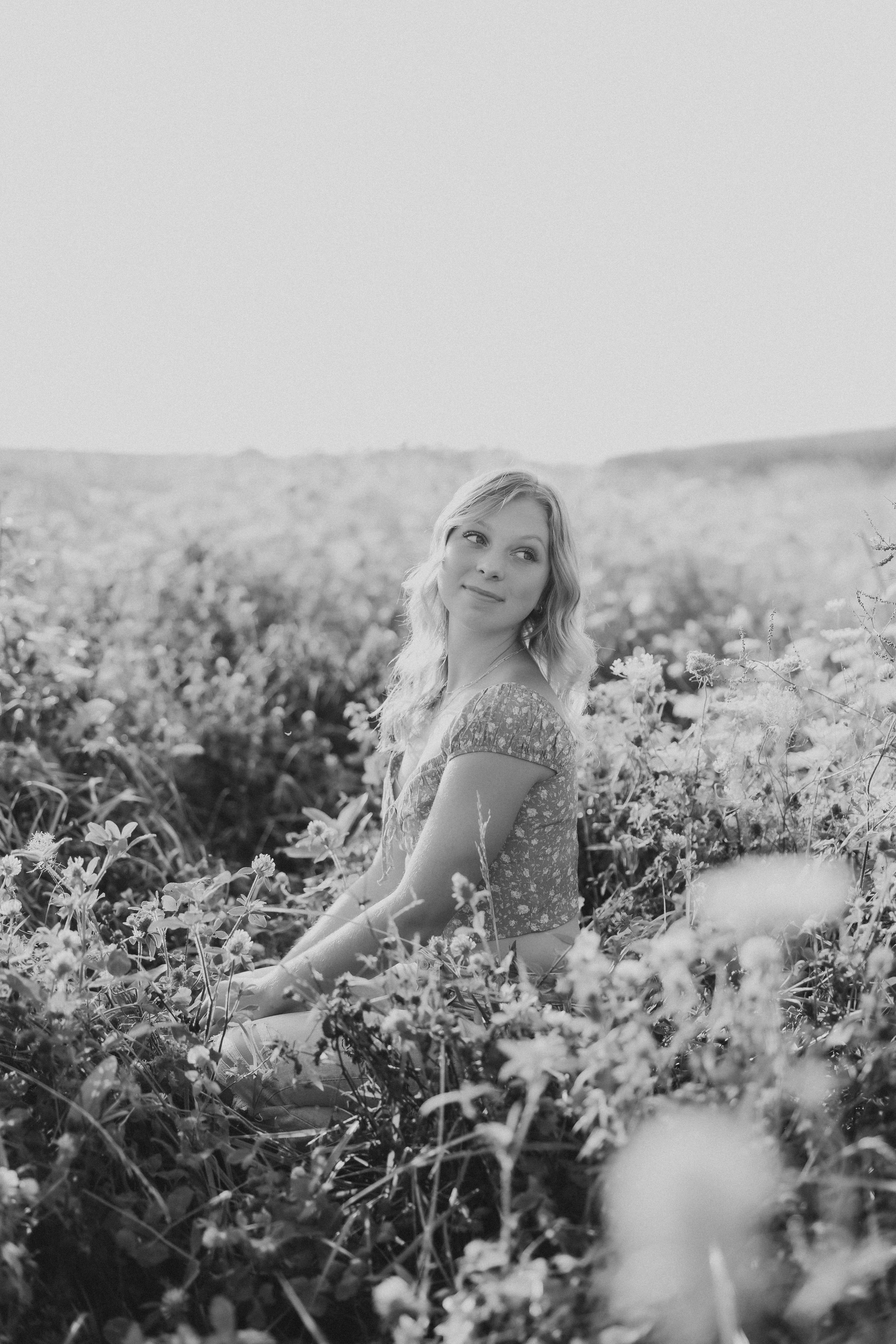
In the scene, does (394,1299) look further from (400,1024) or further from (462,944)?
(462,944)

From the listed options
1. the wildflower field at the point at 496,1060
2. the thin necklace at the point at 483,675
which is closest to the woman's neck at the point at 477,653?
the thin necklace at the point at 483,675

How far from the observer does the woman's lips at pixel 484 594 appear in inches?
100

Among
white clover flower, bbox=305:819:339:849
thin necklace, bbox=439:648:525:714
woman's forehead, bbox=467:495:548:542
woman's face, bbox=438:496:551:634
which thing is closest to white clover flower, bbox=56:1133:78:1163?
white clover flower, bbox=305:819:339:849

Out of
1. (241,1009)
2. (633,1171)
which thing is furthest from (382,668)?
(633,1171)

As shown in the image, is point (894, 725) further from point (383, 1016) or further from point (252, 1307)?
point (252, 1307)

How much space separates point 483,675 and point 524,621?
0.62 ft

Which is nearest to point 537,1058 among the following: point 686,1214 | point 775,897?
point 686,1214

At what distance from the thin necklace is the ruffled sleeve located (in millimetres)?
220

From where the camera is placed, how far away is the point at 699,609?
561cm

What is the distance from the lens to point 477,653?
Answer: 2627 mm

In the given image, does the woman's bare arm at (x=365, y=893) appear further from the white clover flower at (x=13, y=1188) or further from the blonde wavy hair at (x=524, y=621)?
the white clover flower at (x=13, y=1188)

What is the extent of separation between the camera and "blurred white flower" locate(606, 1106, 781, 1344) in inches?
47.6

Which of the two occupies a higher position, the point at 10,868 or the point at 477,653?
the point at 477,653

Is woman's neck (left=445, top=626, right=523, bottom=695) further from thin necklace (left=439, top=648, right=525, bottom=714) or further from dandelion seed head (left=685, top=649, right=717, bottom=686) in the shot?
dandelion seed head (left=685, top=649, right=717, bottom=686)
